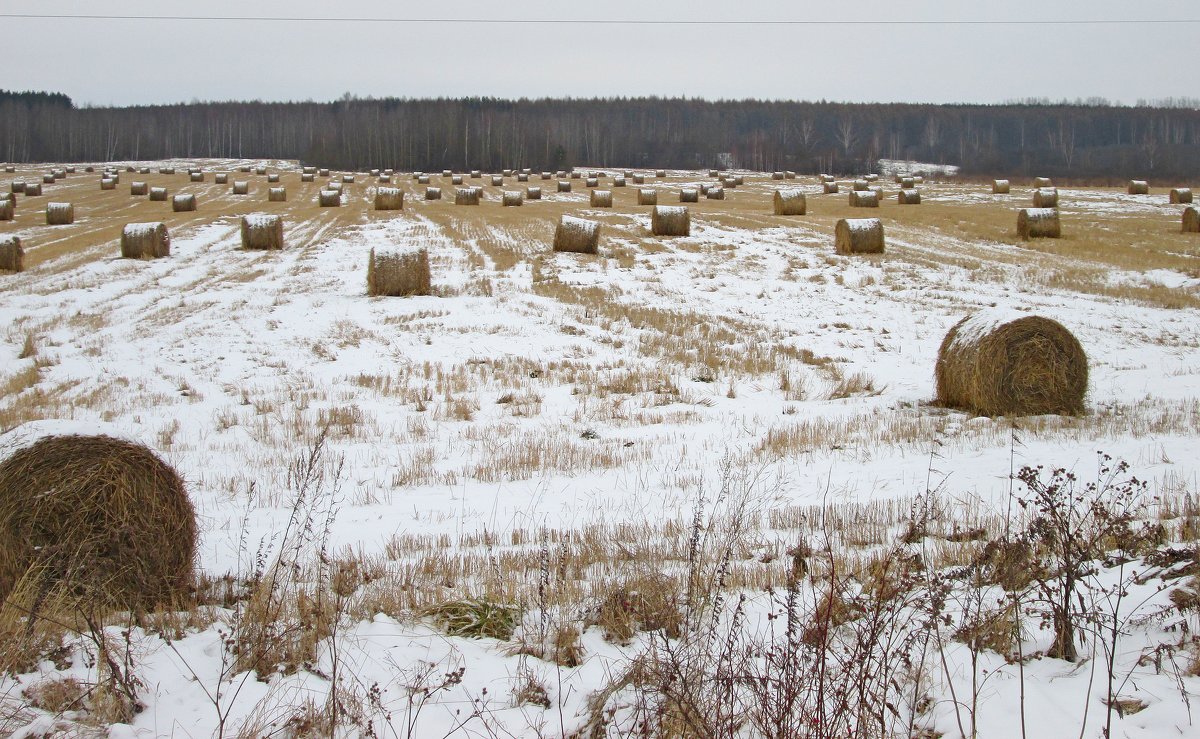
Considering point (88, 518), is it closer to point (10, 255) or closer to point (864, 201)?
point (10, 255)

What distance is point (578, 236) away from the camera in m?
25.2

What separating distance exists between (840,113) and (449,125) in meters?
73.5

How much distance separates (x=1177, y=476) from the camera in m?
7.14

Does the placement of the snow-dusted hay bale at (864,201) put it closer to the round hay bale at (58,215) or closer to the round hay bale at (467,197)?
the round hay bale at (467,197)

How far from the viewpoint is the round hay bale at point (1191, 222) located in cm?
2919

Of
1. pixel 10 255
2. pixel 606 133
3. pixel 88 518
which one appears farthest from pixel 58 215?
pixel 606 133

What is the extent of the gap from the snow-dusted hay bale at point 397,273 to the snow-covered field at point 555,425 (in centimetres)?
44

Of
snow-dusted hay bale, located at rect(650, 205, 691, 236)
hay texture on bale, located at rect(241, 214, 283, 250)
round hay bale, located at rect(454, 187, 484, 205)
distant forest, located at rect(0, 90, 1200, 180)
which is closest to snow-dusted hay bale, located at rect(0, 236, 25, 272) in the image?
hay texture on bale, located at rect(241, 214, 283, 250)

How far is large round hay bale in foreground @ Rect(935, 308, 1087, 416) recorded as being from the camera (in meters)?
10.1

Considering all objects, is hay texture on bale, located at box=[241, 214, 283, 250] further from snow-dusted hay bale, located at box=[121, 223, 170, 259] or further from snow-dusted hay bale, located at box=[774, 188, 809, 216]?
snow-dusted hay bale, located at box=[774, 188, 809, 216]

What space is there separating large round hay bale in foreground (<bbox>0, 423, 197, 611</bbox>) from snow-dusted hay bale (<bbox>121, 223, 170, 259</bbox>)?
22.2 m

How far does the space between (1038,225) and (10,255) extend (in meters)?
29.6

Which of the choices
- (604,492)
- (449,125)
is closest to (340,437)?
(604,492)

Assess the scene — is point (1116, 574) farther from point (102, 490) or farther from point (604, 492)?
point (102, 490)
